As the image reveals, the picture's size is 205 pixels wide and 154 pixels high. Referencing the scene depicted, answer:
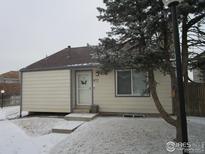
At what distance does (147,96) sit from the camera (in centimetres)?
843

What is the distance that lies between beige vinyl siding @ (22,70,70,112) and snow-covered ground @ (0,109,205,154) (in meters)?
2.72

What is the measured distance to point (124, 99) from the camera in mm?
8719

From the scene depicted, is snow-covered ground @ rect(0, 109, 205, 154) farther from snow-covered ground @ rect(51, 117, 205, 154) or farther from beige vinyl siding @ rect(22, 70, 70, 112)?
beige vinyl siding @ rect(22, 70, 70, 112)

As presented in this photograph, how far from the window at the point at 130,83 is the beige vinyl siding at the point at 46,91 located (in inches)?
106

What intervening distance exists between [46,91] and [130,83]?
15.1 feet

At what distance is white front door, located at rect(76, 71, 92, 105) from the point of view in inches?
375

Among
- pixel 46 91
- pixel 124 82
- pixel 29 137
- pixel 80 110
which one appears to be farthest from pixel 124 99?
pixel 29 137

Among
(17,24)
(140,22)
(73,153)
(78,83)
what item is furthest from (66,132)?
(17,24)

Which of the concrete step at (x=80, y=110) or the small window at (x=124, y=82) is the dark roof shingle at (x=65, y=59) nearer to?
the small window at (x=124, y=82)

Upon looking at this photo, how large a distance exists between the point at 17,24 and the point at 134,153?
14.0m

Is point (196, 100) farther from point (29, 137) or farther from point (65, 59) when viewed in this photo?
point (65, 59)

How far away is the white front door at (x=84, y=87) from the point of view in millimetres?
9516

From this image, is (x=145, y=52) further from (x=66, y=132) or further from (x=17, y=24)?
(x=17, y=24)

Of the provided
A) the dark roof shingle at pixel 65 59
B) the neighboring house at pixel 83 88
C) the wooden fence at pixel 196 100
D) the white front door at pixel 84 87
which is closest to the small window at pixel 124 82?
the neighboring house at pixel 83 88
